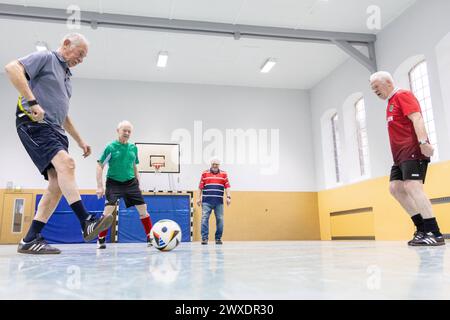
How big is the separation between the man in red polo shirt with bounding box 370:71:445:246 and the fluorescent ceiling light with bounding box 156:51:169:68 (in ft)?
19.2

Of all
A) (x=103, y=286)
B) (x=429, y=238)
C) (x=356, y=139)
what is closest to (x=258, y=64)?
(x=356, y=139)

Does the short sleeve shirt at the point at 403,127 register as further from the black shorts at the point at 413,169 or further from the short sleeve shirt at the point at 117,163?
the short sleeve shirt at the point at 117,163

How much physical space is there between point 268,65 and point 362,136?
2.88 meters


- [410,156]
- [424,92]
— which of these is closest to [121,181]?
[410,156]

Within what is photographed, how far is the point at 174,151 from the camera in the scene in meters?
9.59

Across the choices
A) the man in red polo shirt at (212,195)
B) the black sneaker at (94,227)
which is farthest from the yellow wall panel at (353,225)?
the black sneaker at (94,227)

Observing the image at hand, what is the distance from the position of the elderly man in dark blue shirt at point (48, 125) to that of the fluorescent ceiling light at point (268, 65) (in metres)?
6.76

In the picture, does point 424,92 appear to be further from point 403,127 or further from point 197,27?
point 197,27

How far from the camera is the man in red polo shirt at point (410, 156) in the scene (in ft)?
10.5

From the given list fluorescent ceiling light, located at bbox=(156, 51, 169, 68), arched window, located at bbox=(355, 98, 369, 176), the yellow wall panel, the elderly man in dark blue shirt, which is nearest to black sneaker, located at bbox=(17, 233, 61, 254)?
the elderly man in dark blue shirt

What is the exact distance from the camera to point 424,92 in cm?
671

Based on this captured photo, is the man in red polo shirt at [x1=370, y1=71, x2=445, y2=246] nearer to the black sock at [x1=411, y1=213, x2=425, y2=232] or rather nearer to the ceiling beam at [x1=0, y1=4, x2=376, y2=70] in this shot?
the black sock at [x1=411, y1=213, x2=425, y2=232]

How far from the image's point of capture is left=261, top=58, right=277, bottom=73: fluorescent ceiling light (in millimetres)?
9022
